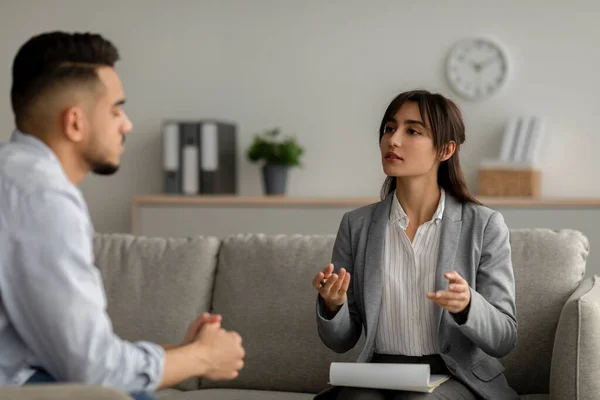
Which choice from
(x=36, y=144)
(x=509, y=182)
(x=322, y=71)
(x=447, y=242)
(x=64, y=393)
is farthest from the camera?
(x=322, y=71)

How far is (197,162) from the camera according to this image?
5277 millimetres

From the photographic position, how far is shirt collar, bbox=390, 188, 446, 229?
2678mm

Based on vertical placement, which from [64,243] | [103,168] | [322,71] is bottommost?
[64,243]

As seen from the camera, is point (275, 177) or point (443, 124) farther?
point (275, 177)

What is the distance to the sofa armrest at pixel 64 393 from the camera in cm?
153

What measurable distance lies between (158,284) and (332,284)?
92 centimetres

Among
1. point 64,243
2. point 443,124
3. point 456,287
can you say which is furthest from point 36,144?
point 443,124

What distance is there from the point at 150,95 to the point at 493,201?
218 cm

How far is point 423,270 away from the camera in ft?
8.62

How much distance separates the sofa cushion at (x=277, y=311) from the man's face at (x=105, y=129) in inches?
51.2

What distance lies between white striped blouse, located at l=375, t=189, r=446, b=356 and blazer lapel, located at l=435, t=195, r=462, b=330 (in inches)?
1.1

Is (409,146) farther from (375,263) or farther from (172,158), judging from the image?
(172,158)

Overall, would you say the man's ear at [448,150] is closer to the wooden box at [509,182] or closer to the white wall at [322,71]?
the wooden box at [509,182]

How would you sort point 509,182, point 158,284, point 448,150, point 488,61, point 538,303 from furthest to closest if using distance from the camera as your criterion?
point 488,61, point 509,182, point 158,284, point 538,303, point 448,150
